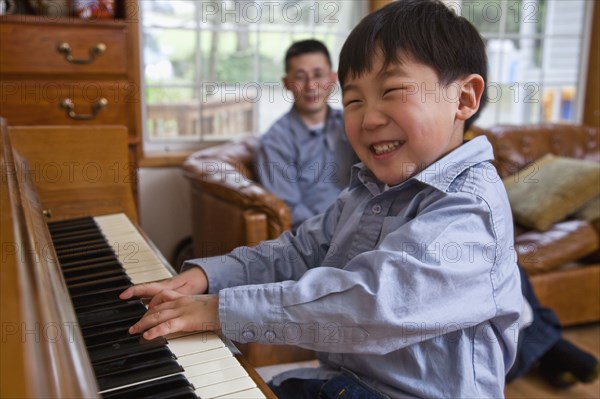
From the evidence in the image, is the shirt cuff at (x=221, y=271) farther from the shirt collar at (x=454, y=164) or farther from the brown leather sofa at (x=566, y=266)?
the brown leather sofa at (x=566, y=266)

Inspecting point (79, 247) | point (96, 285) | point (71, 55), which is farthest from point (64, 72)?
point (96, 285)

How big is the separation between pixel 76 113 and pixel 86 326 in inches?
57.4

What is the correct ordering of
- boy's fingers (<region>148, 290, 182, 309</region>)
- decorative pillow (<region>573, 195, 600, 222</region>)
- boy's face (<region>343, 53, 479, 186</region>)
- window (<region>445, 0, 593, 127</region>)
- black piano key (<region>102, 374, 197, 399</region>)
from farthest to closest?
window (<region>445, 0, 593, 127</region>)
decorative pillow (<region>573, 195, 600, 222</region>)
boy's face (<region>343, 53, 479, 186</region>)
boy's fingers (<region>148, 290, 182, 309</region>)
black piano key (<region>102, 374, 197, 399</region>)

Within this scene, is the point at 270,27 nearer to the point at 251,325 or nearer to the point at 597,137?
the point at 597,137

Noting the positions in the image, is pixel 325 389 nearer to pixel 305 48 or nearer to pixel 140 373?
pixel 140 373

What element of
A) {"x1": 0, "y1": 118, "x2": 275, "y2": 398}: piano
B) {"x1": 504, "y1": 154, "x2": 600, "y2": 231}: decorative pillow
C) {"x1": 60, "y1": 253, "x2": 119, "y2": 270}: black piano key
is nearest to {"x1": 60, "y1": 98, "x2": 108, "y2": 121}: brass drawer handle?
{"x1": 0, "y1": 118, "x2": 275, "y2": 398}: piano

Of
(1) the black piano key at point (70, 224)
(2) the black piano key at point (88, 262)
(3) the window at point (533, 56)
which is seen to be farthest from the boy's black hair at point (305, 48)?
(2) the black piano key at point (88, 262)

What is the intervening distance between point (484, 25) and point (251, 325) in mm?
3415

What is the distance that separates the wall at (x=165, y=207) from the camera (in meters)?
2.97

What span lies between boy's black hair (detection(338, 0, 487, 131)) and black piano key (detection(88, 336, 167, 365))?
21.9 inches

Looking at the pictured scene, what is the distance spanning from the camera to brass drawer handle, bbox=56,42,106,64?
6.72 ft

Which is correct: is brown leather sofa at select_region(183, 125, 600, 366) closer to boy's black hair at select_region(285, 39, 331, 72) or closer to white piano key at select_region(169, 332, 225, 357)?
boy's black hair at select_region(285, 39, 331, 72)

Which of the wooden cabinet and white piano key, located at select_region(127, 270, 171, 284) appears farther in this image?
the wooden cabinet

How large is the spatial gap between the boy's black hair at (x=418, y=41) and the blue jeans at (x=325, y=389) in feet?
1.71
